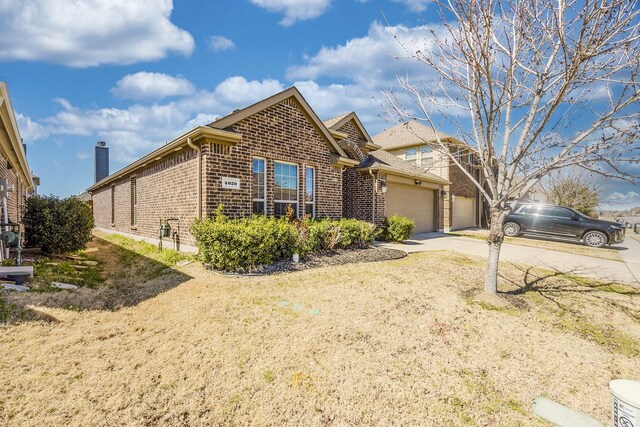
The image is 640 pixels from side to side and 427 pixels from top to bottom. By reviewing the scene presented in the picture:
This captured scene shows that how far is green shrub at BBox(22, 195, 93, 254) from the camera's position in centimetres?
885

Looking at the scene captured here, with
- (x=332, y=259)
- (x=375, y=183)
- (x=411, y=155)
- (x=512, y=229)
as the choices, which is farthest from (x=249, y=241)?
(x=411, y=155)

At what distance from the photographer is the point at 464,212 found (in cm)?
2147


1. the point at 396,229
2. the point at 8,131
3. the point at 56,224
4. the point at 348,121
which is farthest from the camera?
the point at 348,121

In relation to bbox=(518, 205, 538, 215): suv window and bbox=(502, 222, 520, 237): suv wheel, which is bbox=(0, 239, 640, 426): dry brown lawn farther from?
bbox=(502, 222, 520, 237): suv wheel

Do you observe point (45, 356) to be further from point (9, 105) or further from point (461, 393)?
point (9, 105)

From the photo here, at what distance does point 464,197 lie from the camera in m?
21.1

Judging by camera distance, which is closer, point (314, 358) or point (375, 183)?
point (314, 358)

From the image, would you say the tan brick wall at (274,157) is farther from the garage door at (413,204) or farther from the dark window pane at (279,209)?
the garage door at (413,204)

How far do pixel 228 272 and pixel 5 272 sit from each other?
365 cm

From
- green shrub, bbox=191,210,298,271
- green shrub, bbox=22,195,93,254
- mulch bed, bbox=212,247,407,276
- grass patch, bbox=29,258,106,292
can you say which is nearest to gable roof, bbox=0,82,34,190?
green shrub, bbox=22,195,93,254

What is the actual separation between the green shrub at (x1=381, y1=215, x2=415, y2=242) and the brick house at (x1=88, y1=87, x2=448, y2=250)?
2.34 ft

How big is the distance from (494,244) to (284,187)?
20.5 feet

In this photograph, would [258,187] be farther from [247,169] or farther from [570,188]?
[570,188]

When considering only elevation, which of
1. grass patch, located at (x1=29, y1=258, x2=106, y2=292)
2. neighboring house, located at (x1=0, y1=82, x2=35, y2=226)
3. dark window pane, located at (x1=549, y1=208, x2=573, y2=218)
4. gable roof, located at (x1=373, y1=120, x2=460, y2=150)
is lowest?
grass patch, located at (x1=29, y1=258, x2=106, y2=292)
